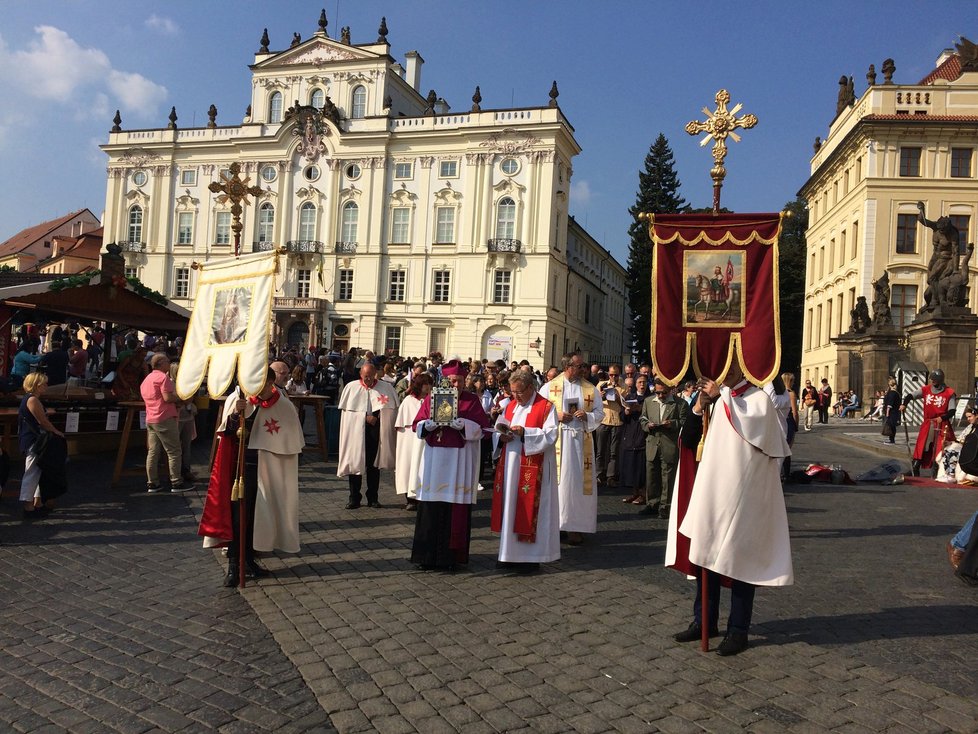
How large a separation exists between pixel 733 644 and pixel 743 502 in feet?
2.95

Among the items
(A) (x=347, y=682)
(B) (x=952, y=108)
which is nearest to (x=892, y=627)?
(A) (x=347, y=682)

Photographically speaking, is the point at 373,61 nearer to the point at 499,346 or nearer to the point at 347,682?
the point at 499,346

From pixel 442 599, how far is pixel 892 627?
10.8ft

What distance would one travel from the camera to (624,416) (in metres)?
12.3

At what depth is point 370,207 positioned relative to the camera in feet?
166

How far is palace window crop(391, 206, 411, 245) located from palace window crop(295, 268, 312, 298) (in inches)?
247

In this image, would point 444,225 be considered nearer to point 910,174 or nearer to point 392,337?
point 392,337

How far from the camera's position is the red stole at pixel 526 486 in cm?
693

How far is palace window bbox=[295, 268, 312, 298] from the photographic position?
169 feet

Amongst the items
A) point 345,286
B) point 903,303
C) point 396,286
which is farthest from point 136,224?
point 903,303

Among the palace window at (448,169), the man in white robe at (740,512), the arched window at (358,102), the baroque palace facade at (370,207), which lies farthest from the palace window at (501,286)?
the man in white robe at (740,512)

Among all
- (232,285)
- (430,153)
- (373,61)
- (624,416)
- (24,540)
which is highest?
(373,61)

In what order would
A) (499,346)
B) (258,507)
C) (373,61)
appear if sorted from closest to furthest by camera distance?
(258,507), (499,346), (373,61)

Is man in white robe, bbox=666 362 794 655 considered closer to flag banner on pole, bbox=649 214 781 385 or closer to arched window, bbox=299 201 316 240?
flag banner on pole, bbox=649 214 781 385
